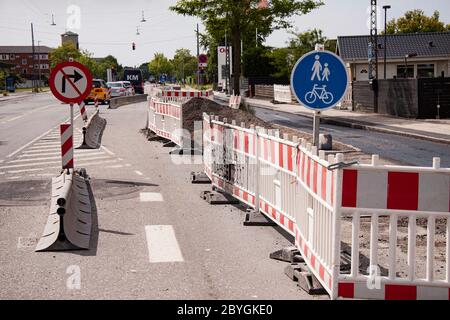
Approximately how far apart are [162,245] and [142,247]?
236 millimetres

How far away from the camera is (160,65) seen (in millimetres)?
178500

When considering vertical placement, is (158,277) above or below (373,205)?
below

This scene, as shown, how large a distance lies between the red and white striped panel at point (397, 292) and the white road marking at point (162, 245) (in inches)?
88.8

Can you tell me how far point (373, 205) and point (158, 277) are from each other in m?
2.22

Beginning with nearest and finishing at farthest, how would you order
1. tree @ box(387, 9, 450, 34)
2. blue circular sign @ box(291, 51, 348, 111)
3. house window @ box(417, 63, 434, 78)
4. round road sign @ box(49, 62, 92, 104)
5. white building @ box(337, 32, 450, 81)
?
blue circular sign @ box(291, 51, 348, 111) < round road sign @ box(49, 62, 92, 104) < white building @ box(337, 32, 450, 81) < house window @ box(417, 63, 434, 78) < tree @ box(387, 9, 450, 34)

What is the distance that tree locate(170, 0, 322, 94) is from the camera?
4047cm

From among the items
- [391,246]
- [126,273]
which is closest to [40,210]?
[126,273]

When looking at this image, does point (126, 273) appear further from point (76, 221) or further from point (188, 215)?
point (188, 215)

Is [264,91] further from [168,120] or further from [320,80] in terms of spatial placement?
[320,80]

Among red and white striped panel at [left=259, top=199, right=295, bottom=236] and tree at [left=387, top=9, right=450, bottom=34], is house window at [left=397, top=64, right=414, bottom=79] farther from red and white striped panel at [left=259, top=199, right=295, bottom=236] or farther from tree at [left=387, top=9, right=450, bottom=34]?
red and white striped panel at [left=259, top=199, right=295, bottom=236]

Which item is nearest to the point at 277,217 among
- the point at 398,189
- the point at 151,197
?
the point at 398,189

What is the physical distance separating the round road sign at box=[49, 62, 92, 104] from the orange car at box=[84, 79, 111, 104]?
3804cm

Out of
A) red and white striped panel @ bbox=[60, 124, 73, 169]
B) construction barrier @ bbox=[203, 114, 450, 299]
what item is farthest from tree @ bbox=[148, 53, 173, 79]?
construction barrier @ bbox=[203, 114, 450, 299]
